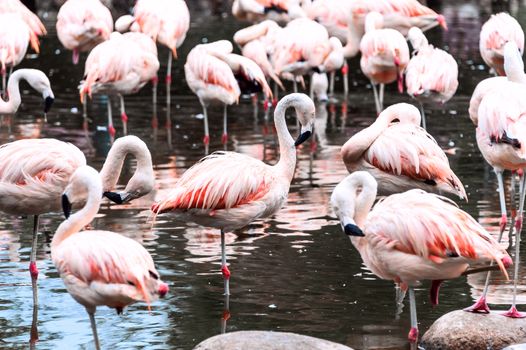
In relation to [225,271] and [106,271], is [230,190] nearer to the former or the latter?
[225,271]

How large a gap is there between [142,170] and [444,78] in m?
4.99

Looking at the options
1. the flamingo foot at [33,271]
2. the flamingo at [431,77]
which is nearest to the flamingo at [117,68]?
the flamingo at [431,77]

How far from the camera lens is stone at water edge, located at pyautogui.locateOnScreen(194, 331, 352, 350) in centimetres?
542

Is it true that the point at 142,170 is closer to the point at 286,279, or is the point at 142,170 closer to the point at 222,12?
the point at 286,279

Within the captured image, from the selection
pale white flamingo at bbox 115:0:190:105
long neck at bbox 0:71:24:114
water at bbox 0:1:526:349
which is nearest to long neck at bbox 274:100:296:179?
water at bbox 0:1:526:349

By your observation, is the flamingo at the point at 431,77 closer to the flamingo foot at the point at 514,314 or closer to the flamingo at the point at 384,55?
the flamingo at the point at 384,55

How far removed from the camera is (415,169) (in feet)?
23.4

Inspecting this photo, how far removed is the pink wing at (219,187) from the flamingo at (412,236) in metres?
1.00

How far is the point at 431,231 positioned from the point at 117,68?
6.41 metres

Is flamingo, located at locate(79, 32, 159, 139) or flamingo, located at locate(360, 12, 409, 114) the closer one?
flamingo, located at locate(79, 32, 159, 139)

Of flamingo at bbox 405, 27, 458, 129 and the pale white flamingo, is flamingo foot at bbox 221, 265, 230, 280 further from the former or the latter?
the pale white flamingo

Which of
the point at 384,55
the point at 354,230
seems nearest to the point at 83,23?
the point at 384,55

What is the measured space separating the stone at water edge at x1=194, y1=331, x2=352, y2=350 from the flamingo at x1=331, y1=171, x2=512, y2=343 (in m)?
0.53

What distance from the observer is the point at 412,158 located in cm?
712
